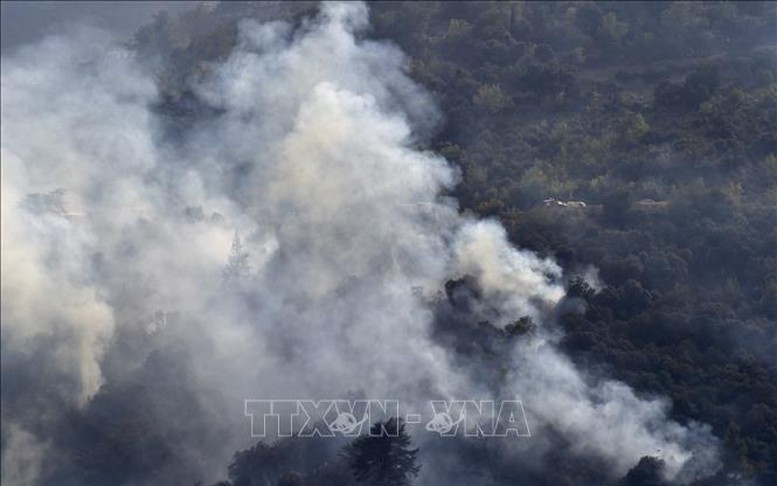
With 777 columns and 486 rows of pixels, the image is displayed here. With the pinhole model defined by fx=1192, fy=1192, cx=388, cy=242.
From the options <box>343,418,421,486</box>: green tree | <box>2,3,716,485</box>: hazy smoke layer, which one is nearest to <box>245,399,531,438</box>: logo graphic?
<box>2,3,716,485</box>: hazy smoke layer

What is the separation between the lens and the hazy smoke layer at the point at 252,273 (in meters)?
43.1

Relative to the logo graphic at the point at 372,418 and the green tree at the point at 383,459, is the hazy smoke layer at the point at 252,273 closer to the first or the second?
the logo graphic at the point at 372,418

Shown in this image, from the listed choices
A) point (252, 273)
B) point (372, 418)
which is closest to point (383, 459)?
point (372, 418)

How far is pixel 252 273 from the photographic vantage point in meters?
50.9

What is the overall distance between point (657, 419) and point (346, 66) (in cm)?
2936

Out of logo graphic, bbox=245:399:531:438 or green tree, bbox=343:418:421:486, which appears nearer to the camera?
green tree, bbox=343:418:421:486

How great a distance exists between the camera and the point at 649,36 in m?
68.6

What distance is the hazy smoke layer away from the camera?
4312 cm

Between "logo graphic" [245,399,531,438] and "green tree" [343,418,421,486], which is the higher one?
"logo graphic" [245,399,531,438]

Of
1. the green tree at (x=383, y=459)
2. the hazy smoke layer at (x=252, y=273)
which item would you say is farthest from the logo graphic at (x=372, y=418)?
the green tree at (x=383, y=459)

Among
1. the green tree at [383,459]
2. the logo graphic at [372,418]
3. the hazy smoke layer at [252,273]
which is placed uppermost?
the hazy smoke layer at [252,273]

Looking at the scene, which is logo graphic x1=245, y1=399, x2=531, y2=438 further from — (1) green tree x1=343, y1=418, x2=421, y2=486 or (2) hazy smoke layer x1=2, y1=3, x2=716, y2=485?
(1) green tree x1=343, y1=418, x2=421, y2=486

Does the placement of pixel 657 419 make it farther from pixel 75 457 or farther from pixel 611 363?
pixel 75 457

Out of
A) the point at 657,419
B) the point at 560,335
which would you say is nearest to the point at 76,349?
the point at 560,335
